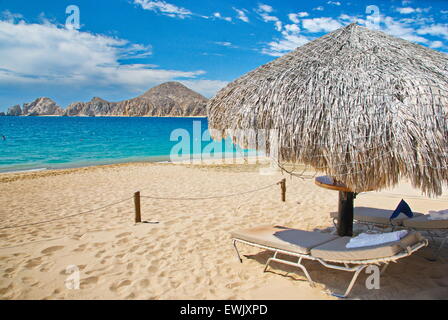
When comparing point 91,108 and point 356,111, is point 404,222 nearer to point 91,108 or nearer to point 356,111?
point 356,111

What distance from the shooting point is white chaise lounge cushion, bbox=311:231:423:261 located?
9.14 ft

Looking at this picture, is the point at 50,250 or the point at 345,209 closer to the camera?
the point at 345,209

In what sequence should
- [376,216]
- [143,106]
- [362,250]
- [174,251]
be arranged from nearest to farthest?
1. [362,250]
2. [174,251]
3. [376,216]
4. [143,106]

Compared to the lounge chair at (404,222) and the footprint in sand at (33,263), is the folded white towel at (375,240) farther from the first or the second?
the footprint in sand at (33,263)

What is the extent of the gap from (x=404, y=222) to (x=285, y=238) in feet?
5.36

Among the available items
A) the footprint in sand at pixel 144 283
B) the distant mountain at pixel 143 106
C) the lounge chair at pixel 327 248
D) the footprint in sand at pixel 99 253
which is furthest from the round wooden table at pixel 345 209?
the distant mountain at pixel 143 106

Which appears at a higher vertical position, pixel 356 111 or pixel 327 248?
pixel 356 111

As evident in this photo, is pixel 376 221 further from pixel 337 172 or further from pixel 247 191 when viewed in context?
pixel 247 191

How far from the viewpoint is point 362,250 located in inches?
114

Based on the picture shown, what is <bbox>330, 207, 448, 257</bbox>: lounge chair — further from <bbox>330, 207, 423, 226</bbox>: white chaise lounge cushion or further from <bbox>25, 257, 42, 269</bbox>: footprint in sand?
<bbox>25, 257, 42, 269</bbox>: footprint in sand

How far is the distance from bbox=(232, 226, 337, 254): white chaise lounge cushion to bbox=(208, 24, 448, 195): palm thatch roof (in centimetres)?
73

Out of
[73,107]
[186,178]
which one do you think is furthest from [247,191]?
[73,107]

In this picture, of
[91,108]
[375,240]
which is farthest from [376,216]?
[91,108]

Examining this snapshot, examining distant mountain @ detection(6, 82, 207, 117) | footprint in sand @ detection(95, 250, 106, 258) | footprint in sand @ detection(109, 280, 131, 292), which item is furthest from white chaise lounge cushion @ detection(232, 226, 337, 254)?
distant mountain @ detection(6, 82, 207, 117)
